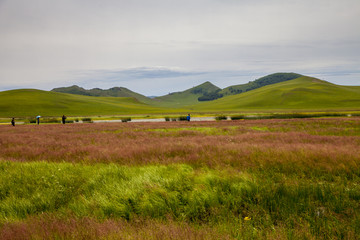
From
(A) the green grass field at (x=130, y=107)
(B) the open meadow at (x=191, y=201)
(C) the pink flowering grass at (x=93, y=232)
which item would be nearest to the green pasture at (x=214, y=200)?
(B) the open meadow at (x=191, y=201)

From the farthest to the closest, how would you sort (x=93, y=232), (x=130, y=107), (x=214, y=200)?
(x=130, y=107)
(x=214, y=200)
(x=93, y=232)

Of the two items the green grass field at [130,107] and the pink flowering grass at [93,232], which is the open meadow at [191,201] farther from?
the green grass field at [130,107]

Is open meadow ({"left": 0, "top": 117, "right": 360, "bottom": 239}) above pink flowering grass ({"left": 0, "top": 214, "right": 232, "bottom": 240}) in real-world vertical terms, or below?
below

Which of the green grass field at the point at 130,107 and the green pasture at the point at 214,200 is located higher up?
the green grass field at the point at 130,107

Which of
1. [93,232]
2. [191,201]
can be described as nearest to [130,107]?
[191,201]

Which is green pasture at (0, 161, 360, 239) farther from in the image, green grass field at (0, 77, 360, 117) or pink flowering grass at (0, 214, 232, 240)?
green grass field at (0, 77, 360, 117)

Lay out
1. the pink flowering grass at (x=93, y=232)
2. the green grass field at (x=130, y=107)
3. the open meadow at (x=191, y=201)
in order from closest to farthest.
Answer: the pink flowering grass at (x=93, y=232)
the open meadow at (x=191, y=201)
the green grass field at (x=130, y=107)

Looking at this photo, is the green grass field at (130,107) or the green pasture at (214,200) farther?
the green grass field at (130,107)

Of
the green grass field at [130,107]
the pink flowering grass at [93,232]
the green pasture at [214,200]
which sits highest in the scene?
the green grass field at [130,107]

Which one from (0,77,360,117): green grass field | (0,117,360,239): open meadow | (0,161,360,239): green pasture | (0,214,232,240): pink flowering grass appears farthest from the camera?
(0,77,360,117): green grass field

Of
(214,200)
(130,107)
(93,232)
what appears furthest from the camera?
(130,107)

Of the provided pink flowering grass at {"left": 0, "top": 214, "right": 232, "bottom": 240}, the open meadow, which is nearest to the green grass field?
the open meadow

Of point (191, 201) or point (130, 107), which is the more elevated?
point (130, 107)

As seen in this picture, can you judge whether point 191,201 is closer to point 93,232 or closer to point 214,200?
point 214,200
